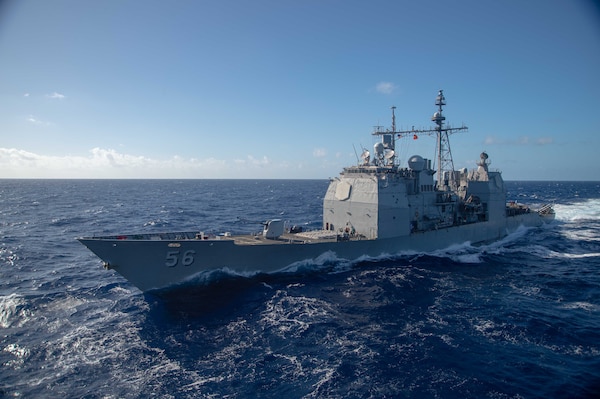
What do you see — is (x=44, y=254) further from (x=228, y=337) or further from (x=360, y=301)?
(x=360, y=301)

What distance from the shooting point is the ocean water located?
12141 millimetres

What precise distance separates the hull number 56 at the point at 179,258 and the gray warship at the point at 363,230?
5 cm

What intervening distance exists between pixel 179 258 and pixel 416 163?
18.9 m

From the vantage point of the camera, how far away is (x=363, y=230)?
26.0m

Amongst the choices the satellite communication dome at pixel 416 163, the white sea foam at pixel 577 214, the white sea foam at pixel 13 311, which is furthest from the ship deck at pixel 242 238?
the white sea foam at pixel 577 214

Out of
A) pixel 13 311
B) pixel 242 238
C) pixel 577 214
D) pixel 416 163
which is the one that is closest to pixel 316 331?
pixel 242 238

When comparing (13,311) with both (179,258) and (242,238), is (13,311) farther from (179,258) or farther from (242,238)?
(242,238)

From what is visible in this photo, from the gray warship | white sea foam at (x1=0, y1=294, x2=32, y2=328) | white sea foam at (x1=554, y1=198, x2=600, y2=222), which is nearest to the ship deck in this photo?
the gray warship

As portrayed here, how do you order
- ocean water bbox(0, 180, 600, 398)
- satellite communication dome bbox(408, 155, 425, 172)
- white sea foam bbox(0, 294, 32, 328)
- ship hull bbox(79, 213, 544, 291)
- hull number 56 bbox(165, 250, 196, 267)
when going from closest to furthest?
1. ocean water bbox(0, 180, 600, 398)
2. white sea foam bbox(0, 294, 32, 328)
3. ship hull bbox(79, 213, 544, 291)
4. hull number 56 bbox(165, 250, 196, 267)
5. satellite communication dome bbox(408, 155, 425, 172)

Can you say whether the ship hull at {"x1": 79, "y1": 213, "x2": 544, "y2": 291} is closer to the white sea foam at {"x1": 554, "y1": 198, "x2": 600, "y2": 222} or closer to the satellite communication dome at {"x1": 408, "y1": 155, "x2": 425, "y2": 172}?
the satellite communication dome at {"x1": 408, "y1": 155, "x2": 425, "y2": 172}

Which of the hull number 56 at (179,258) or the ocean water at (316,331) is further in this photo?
the hull number 56 at (179,258)

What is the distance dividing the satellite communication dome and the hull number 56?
703 inches

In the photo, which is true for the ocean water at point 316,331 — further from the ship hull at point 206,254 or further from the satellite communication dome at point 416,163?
the satellite communication dome at point 416,163

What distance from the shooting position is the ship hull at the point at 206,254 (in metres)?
18.9
